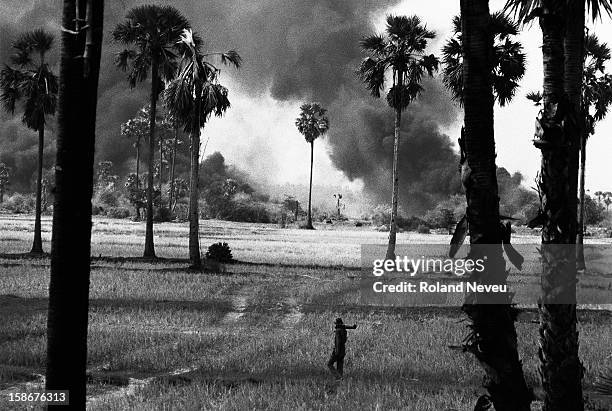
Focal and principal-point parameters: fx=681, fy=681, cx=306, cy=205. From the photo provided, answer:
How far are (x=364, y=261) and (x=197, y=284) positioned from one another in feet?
52.1

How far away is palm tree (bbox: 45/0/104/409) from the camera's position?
506cm

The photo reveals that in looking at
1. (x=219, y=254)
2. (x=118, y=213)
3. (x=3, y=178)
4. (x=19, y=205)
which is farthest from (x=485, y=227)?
(x=3, y=178)

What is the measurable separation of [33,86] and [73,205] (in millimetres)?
35723

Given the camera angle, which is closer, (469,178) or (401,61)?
(469,178)

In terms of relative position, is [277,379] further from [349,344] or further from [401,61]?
[401,61]

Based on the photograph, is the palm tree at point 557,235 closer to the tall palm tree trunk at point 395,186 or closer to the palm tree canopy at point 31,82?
the tall palm tree trunk at point 395,186

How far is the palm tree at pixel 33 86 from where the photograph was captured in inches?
1475

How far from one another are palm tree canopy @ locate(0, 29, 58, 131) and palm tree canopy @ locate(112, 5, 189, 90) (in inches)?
177

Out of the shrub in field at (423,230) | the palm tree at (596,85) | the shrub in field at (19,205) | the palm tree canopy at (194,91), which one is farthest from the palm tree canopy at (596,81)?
the shrub in field at (19,205)

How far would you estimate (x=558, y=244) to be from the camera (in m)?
6.66

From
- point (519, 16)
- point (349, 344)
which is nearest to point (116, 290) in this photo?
point (349, 344)

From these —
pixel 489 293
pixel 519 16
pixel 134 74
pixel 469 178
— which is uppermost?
pixel 134 74

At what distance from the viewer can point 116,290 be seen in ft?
71.4

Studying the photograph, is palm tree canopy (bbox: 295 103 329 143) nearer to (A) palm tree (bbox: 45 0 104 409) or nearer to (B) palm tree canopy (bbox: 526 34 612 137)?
(B) palm tree canopy (bbox: 526 34 612 137)
